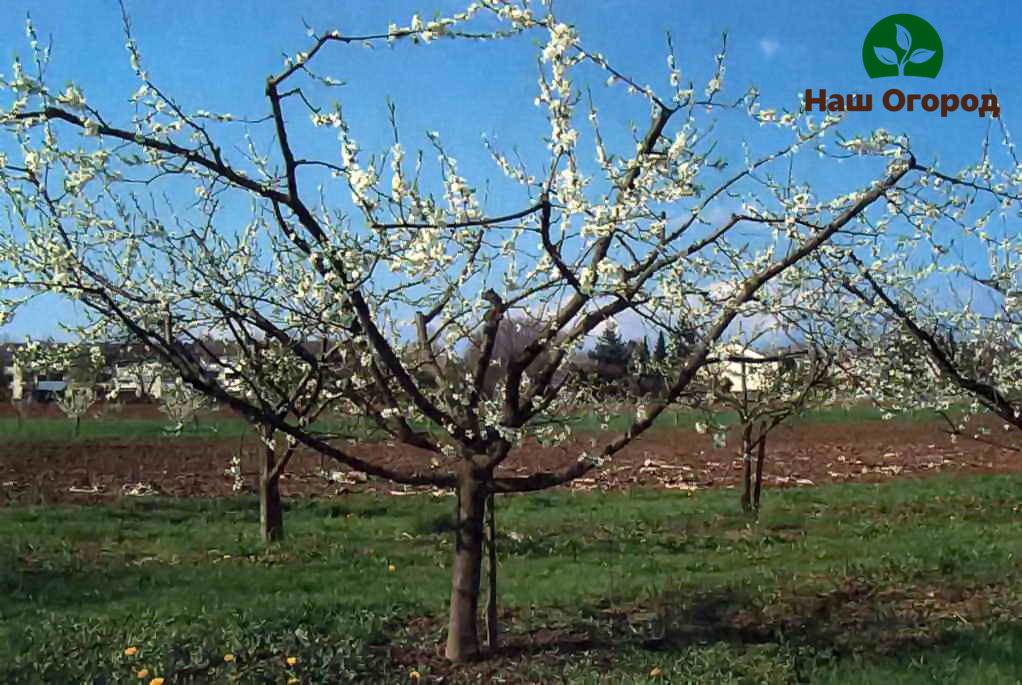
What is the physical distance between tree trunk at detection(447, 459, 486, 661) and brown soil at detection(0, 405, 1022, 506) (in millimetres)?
9637

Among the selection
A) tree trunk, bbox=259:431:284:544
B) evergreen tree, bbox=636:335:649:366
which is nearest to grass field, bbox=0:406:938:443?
tree trunk, bbox=259:431:284:544

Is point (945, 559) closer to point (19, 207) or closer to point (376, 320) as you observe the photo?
point (376, 320)

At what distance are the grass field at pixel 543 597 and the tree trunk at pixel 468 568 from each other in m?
0.16

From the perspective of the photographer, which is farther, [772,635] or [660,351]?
[660,351]

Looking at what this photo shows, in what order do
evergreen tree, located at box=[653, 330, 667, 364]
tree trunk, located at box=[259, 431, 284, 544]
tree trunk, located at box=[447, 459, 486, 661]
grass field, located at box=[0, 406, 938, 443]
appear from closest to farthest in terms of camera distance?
tree trunk, located at box=[447, 459, 486, 661], evergreen tree, located at box=[653, 330, 667, 364], tree trunk, located at box=[259, 431, 284, 544], grass field, located at box=[0, 406, 938, 443]

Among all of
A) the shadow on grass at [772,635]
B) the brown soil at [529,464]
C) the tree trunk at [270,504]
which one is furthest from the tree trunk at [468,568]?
the brown soil at [529,464]

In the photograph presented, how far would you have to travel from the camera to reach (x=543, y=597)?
742 cm

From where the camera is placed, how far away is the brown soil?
17.1 metres

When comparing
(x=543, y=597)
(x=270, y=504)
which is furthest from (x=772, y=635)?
(x=270, y=504)

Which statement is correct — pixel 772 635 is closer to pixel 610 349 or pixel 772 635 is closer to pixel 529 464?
pixel 610 349

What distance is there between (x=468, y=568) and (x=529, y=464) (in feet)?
53.4

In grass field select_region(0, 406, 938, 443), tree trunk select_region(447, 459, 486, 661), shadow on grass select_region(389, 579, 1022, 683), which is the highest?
grass field select_region(0, 406, 938, 443)

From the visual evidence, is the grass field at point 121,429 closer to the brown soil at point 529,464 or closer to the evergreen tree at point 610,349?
the brown soil at point 529,464

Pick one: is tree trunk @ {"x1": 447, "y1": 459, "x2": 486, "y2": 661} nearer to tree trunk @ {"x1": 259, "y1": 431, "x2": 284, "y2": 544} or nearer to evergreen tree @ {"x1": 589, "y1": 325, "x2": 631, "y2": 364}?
evergreen tree @ {"x1": 589, "y1": 325, "x2": 631, "y2": 364}
